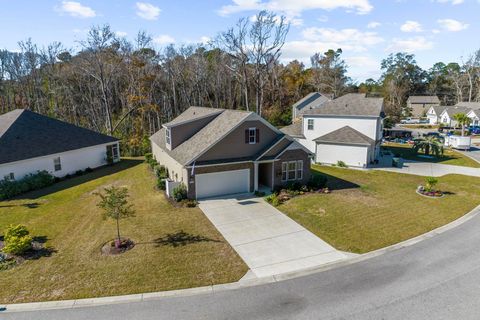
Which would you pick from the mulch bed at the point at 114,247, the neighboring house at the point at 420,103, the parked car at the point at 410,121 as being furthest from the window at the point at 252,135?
the neighboring house at the point at 420,103

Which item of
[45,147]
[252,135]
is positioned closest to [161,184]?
[252,135]

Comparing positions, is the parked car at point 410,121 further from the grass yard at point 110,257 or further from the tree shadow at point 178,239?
the tree shadow at point 178,239

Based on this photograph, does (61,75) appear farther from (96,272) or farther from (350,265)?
(350,265)

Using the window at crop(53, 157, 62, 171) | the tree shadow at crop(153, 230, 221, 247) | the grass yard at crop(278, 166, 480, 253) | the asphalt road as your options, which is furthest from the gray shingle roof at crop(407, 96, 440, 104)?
the tree shadow at crop(153, 230, 221, 247)

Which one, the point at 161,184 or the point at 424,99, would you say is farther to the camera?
the point at 424,99

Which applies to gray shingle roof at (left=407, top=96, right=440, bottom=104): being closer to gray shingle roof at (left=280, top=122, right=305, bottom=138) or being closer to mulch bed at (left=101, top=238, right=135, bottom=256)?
gray shingle roof at (left=280, top=122, right=305, bottom=138)

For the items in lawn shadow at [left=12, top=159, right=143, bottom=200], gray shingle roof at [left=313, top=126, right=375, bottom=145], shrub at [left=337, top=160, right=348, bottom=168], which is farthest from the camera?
shrub at [left=337, top=160, right=348, bottom=168]

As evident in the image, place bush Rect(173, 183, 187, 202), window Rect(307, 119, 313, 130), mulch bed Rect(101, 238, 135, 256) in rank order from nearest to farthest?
mulch bed Rect(101, 238, 135, 256)
bush Rect(173, 183, 187, 202)
window Rect(307, 119, 313, 130)

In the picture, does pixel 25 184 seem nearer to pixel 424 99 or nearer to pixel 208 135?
pixel 208 135
